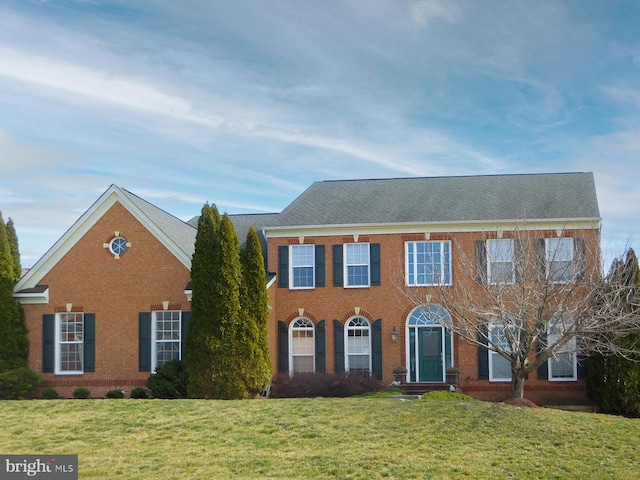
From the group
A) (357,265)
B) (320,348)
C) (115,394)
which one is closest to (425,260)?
(357,265)

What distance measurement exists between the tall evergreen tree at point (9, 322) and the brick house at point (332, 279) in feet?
1.31

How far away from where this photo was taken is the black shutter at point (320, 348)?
27750mm

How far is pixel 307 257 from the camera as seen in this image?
28.4 meters

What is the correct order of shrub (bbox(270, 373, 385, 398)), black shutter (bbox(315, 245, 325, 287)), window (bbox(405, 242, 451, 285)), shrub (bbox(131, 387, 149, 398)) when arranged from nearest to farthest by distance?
shrub (bbox(131, 387, 149, 398))
shrub (bbox(270, 373, 385, 398))
window (bbox(405, 242, 451, 285))
black shutter (bbox(315, 245, 325, 287))

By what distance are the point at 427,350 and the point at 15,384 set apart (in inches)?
537

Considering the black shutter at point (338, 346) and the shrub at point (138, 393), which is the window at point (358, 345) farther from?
the shrub at point (138, 393)

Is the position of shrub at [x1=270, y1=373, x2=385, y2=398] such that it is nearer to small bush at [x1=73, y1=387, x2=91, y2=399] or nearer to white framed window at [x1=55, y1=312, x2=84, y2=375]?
small bush at [x1=73, y1=387, x2=91, y2=399]

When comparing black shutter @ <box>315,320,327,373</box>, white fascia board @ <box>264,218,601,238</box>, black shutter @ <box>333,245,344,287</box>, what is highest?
white fascia board @ <box>264,218,601,238</box>

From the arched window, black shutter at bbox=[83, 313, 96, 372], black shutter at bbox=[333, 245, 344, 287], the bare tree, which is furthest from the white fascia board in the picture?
black shutter at bbox=[83, 313, 96, 372]

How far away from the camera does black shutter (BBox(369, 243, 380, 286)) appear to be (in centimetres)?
2780

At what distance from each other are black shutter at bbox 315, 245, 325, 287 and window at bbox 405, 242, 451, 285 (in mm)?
3007

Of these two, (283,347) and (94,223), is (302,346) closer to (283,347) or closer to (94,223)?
(283,347)

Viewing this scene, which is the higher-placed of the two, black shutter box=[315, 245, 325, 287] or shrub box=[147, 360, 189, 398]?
black shutter box=[315, 245, 325, 287]

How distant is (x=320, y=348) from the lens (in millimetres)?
27891
